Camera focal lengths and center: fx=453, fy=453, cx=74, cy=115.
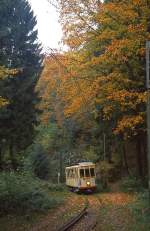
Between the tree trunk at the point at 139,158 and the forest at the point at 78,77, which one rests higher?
the forest at the point at 78,77

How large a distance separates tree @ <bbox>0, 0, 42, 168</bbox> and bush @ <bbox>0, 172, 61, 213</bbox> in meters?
6.99

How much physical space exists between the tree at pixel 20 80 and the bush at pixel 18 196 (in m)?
6.99

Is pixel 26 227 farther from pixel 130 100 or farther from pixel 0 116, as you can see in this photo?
pixel 0 116

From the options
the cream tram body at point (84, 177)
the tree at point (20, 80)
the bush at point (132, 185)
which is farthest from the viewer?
the cream tram body at point (84, 177)

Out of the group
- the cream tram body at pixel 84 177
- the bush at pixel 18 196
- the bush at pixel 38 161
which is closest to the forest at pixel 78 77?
the bush at pixel 18 196

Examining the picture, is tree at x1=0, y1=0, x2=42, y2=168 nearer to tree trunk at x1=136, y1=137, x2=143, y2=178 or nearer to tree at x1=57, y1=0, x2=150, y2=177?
tree at x1=57, y1=0, x2=150, y2=177

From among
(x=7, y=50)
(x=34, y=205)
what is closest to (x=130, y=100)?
(x=34, y=205)

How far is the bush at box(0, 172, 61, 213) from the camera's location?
738 inches

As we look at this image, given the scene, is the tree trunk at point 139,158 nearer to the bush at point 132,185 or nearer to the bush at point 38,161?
the bush at point 132,185

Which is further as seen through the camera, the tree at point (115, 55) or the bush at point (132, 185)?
the bush at point (132, 185)

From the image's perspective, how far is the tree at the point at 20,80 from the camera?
2833cm

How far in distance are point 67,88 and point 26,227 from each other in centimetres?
1170

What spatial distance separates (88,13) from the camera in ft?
67.8

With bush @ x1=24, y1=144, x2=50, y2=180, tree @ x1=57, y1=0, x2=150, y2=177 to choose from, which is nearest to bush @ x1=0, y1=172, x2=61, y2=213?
tree @ x1=57, y1=0, x2=150, y2=177
